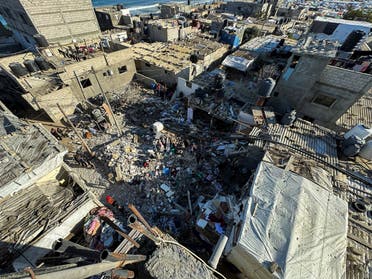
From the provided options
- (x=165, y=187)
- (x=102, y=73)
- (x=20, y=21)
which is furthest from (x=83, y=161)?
(x=20, y=21)

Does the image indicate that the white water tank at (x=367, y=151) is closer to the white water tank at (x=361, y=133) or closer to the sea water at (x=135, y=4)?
the white water tank at (x=361, y=133)

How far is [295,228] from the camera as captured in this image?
621 cm

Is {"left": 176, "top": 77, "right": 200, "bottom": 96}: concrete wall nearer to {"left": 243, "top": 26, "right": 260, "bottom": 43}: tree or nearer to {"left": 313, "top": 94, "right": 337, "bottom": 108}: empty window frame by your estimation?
{"left": 313, "top": 94, "right": 337, "bottom": 108}: empty window frame

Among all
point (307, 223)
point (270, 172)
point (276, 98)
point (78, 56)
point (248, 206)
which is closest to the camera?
point (307, 223)

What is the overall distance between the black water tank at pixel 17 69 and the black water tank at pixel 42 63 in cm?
164

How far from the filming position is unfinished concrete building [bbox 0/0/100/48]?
69.9 ft

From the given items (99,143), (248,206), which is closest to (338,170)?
(248,206)

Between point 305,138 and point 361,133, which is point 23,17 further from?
point 361,133

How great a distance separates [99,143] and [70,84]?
8.23 meters

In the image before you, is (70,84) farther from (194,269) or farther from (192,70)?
(194,269)

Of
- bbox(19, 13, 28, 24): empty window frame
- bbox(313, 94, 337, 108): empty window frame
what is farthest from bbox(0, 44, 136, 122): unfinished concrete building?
bbox(313, 94, 337, 108): empty window frame

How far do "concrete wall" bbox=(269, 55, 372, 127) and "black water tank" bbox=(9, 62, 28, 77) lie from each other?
2606 cm

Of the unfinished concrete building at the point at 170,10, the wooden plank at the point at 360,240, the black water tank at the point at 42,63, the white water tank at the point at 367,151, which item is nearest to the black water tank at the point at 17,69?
the black water tank at the point at 42,63

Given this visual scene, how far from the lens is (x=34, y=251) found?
7.52 meters
